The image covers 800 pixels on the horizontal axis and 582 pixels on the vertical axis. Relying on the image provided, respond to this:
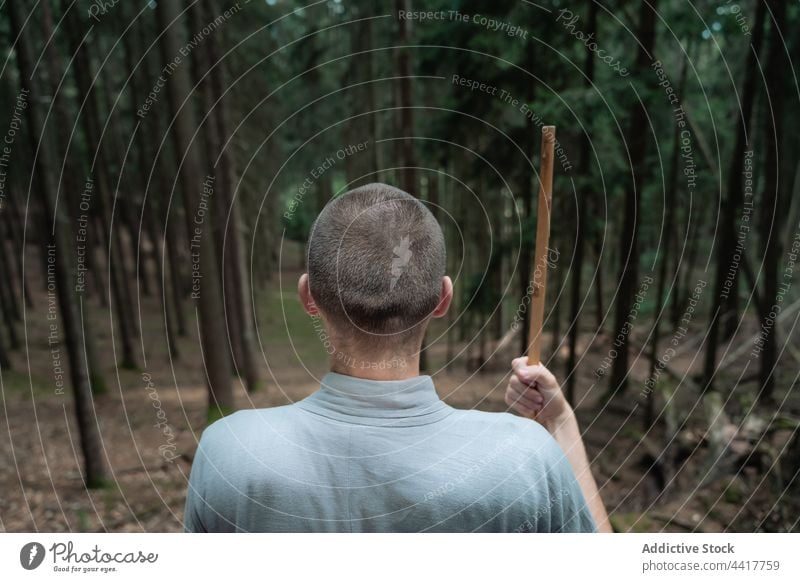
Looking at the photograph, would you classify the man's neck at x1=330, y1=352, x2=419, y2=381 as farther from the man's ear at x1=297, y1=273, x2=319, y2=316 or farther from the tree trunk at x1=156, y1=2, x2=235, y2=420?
the tree trunk at x1=156, y1=2, x2=235, y2=420

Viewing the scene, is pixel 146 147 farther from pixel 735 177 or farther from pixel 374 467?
pixel 374 467

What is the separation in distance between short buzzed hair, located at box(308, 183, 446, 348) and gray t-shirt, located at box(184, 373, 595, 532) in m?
0.15

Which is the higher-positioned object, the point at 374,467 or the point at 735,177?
the point at 735,177

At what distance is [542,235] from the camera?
165 centimetres

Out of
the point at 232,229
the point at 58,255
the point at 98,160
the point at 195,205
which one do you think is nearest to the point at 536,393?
the point at 58,255

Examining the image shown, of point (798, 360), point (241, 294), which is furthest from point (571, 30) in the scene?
point (241, 294)

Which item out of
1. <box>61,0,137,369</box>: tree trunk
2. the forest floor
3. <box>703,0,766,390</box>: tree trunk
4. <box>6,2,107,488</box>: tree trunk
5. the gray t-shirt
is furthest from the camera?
<box>61,0,137,369</box>: tree trunk

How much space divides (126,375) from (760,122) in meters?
15.1

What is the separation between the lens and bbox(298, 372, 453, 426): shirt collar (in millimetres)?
1355

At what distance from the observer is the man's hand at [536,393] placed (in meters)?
1.57

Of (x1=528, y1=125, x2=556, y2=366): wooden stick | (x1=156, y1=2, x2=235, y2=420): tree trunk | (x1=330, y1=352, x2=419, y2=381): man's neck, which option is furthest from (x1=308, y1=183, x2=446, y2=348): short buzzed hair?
(x1=156, y1=2, x2=235, y2=420): tree trunk

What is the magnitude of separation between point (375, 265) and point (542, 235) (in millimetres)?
564

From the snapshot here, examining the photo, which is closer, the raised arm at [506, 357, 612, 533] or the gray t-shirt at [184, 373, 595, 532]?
the gray t-shirt at [184, 373, 595, 532]

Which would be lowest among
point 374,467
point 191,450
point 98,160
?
point 191,450
